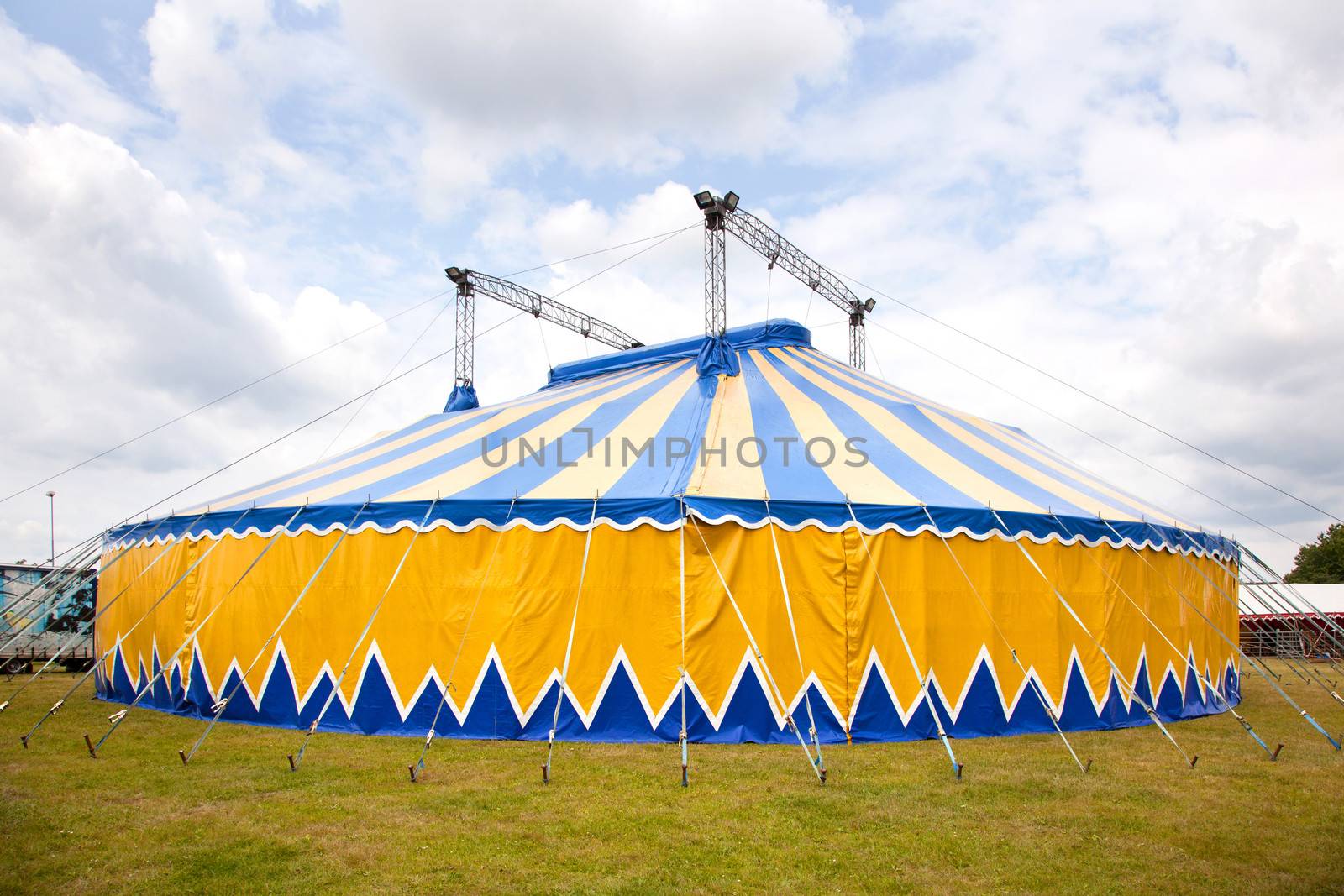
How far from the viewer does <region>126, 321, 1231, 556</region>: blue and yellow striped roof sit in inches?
256

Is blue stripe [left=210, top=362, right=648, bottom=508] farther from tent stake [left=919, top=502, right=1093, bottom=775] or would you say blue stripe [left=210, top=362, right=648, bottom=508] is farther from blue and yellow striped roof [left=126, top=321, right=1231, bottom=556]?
tent stake [left=919, top=502, right=1093, bottom=775]

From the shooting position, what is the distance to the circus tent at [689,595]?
622 centimetres

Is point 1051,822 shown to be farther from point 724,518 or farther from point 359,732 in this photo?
point 359,732

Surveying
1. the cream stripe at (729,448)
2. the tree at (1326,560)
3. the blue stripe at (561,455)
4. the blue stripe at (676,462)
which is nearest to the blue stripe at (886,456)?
the cream stripe at (729,448)

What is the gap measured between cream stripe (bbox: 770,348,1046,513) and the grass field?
1.93 metres

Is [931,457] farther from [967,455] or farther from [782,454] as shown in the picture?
[782,454]

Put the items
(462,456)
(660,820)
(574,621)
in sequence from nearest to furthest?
(660,820) → (574,621) → (462,456)

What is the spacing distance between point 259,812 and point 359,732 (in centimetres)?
209

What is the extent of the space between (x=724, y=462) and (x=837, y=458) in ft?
3.45

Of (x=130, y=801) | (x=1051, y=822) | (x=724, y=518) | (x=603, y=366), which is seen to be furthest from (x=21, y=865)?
(x=603, y=366)

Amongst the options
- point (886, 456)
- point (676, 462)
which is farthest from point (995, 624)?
point (676, 462)

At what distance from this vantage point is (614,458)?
286 inches

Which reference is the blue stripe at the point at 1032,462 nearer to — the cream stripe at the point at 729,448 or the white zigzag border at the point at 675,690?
the white zigzag border at the point at 675,690

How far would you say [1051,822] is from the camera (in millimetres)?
4297
